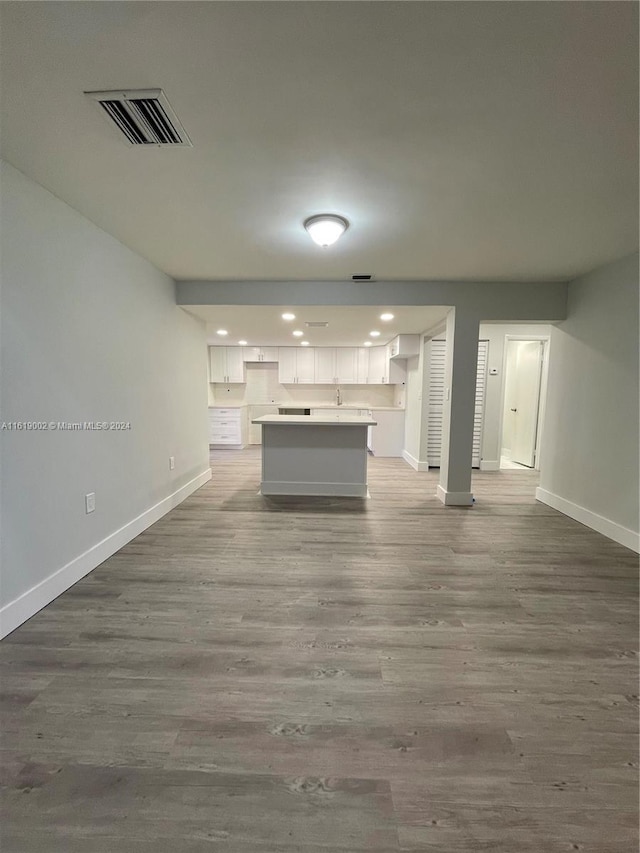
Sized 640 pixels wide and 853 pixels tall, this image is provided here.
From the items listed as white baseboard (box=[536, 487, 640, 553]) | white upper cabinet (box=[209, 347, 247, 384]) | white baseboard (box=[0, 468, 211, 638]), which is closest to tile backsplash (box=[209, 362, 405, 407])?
white upper cabinet (box=[209, 347, 247, 384])

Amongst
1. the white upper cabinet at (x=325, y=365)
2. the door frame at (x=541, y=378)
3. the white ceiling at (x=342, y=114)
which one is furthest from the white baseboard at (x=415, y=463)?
the white ceiling at (x=342, y=114)

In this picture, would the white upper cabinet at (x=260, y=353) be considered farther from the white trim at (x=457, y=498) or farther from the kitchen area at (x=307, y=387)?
the white trim at (x=457, y=498)

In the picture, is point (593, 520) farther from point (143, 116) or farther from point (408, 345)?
point (143, 116)

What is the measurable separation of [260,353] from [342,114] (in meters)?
6.04

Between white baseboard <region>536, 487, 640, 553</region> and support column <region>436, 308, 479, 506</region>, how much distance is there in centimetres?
92

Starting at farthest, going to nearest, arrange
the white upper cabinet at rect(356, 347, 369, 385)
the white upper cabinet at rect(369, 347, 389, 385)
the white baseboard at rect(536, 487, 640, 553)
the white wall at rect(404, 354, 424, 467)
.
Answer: the white upper cabinet at rect(356, 347, 369, 385) → the white upper cabinet at rect(369, 347, 389, 385) → the white wall at rect(404, 354, 424, 467) → the white baseboard at rect(536, 487, 640, 553)

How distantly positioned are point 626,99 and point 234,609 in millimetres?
2950

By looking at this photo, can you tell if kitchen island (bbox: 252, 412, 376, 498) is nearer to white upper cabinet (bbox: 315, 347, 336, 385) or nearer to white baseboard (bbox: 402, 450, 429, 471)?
white baseboard (bbox: 402, 450, 429, 471)

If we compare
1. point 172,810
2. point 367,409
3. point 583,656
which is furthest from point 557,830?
point 367,409

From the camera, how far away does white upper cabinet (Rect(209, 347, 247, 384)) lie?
731cm

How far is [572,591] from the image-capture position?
223cm

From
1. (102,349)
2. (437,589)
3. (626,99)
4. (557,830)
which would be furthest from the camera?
(102,349)

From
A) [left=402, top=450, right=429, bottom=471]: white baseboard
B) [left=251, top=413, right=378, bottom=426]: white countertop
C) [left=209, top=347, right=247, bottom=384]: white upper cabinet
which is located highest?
[left=209, top=347, right=247, bottom=384]: white upper cabinet

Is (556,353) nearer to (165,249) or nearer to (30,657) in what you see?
(165,249)
